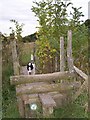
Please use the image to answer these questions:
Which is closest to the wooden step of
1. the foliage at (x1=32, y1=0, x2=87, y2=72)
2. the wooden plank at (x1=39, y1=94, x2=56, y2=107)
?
the wooden plank at (x1=39, y1=94, x2=56, y2=107)

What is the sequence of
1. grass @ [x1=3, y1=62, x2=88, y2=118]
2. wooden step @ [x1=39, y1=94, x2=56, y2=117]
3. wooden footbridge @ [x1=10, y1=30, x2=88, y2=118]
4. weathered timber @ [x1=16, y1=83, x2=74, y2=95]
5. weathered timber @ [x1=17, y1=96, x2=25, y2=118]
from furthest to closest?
weathered timber @ [x1=17, y1=96, x2=25, y2=118]
weathered timber @ [x1=16, y1=83, x2=74, y2=95]
wooden footbridge @ [x1=10, y1=30, x2=88, y2=118]
grass @ [x1=3, y1=62, x2=88, y2=118]
wooden step @ [x1=39, y1=94, x2=56, y2=117]

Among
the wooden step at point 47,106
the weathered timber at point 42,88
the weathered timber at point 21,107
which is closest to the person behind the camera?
the wooden step at point 47,106

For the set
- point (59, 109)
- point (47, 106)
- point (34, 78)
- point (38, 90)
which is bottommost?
point (59, 109)

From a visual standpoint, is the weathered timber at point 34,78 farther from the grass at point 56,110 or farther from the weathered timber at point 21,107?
the grass at point 56,110

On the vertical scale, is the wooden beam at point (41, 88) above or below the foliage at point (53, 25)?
below

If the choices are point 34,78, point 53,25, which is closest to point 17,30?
point 53,25

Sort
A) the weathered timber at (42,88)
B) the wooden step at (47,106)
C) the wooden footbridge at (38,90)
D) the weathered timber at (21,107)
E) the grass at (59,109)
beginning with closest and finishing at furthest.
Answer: the wooden step at (47,106), the grass at (59,109), the wooden footbridge at (38,90), the weathered timber at (42,88), the weathered timber at (21,107)

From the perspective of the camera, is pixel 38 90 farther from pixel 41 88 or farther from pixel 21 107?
pixel 21 107

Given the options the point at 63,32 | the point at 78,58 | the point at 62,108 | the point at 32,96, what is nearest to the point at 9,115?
the point at 32,96

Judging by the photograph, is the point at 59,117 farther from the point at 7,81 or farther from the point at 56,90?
the point at 7,81

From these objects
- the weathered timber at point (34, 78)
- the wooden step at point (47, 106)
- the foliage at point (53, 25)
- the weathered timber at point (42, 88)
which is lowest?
the wooden step at point (47, 106)

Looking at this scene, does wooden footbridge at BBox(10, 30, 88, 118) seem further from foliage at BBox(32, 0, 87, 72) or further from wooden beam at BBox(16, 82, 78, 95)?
foliage at BBox(32, 0, 87, 72)

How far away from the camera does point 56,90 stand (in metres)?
6.61

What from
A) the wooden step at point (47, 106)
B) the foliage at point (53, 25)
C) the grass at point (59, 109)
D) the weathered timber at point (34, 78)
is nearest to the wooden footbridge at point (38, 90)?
the weathered timber at point (34, 78)
